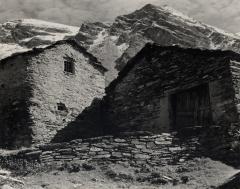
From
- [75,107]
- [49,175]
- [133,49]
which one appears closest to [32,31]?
[133,49]

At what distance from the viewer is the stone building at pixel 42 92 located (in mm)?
17195

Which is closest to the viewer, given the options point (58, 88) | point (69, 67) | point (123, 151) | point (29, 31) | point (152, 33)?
point (123, 151)

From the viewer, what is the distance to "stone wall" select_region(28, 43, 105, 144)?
57.1 ft

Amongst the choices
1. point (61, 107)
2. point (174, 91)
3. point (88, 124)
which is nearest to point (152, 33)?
point (88, 124)

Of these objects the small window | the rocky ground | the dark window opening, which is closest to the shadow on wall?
the dark window opening

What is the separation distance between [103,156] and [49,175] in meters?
1.75

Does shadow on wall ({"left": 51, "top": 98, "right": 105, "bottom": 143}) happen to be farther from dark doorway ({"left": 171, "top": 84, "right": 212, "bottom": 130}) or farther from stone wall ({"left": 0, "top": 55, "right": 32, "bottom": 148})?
dark doorway ({"left": 171, "top": 84, "right": 212, "bottom": 130})

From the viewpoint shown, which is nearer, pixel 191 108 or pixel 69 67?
pixel 191 108

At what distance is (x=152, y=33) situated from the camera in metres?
A: 67.6

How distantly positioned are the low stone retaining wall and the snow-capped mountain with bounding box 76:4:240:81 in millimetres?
40983

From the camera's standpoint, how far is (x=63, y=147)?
1299cm

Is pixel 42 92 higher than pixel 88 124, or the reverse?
pixel 42 92

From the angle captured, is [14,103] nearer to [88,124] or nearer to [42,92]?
[42,92]

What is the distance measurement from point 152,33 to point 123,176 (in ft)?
190
